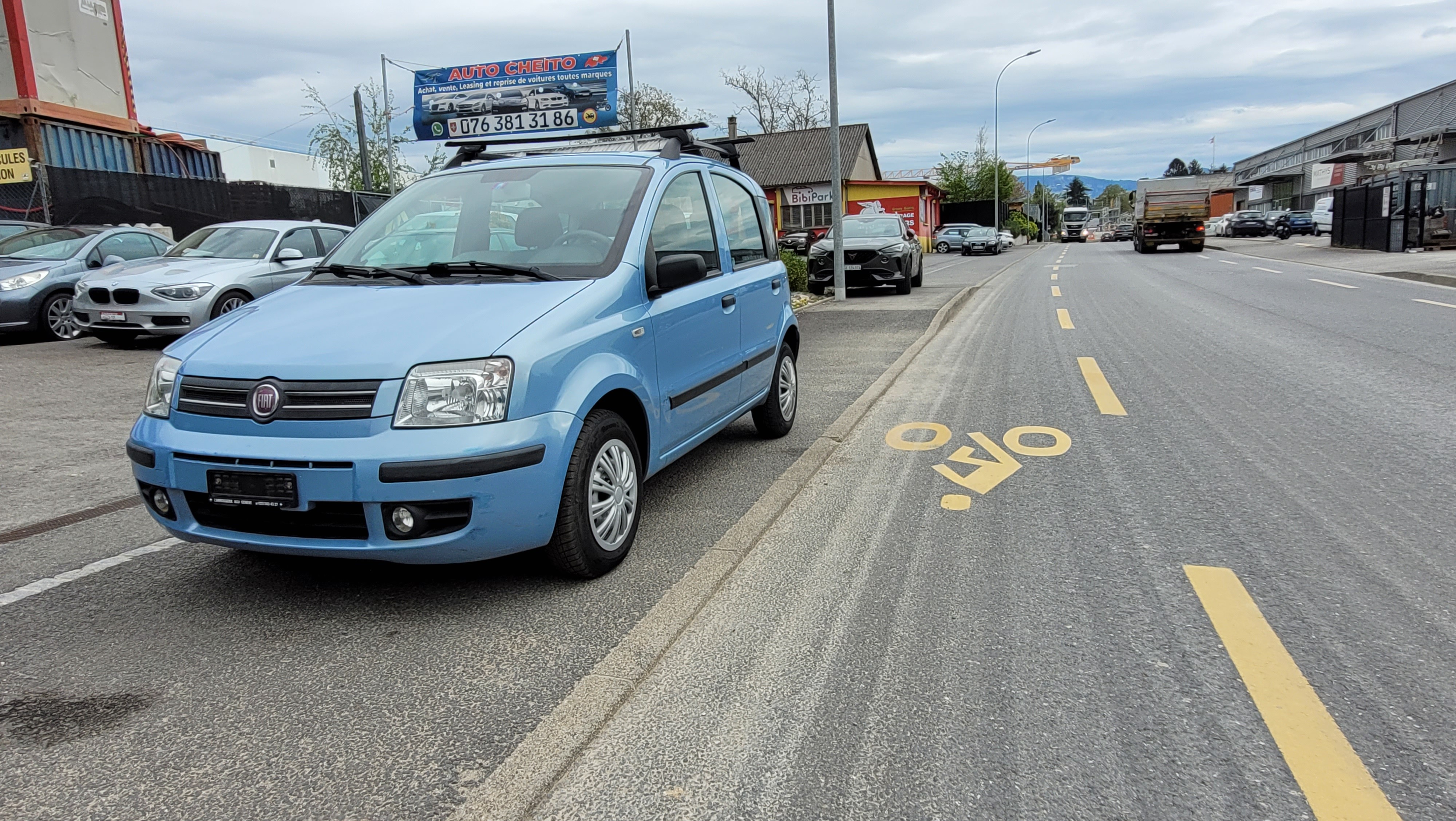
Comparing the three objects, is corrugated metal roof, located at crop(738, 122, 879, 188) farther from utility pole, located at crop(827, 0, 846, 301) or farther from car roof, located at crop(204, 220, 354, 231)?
car roof, located at crop(204, 220, 354, 231)

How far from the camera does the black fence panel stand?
633 inches

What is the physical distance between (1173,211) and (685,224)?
123ft

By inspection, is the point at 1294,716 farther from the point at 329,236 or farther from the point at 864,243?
the point at 864,243

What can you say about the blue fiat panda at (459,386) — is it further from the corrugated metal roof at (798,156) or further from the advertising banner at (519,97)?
the corrugated metal roof at (798,156)

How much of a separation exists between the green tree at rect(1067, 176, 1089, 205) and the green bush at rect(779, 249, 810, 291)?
13811 centimetres

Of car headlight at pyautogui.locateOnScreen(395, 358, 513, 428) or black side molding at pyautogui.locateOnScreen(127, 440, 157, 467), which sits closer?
car headlight at pyautogui.locateOnScreen(395, 358, 513, 428)

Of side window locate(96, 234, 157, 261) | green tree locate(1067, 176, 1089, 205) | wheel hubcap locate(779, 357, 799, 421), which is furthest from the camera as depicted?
green tree locate(1067, 176, 1089, 205)

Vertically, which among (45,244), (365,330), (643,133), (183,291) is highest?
(643,133)

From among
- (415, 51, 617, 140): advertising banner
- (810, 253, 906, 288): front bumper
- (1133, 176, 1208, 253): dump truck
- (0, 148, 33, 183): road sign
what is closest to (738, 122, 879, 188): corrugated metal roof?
(1133, 176, 1208, 253): dump truck

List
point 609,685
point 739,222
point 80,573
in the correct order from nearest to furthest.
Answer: point 609,685
point 80,573
point 739,222

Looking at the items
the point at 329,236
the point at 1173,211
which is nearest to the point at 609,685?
the point at 329,236

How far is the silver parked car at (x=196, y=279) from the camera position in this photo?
10.2 meters

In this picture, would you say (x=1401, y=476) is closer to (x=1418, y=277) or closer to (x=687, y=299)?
(x=687, y=299)

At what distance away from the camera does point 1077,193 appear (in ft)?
547
